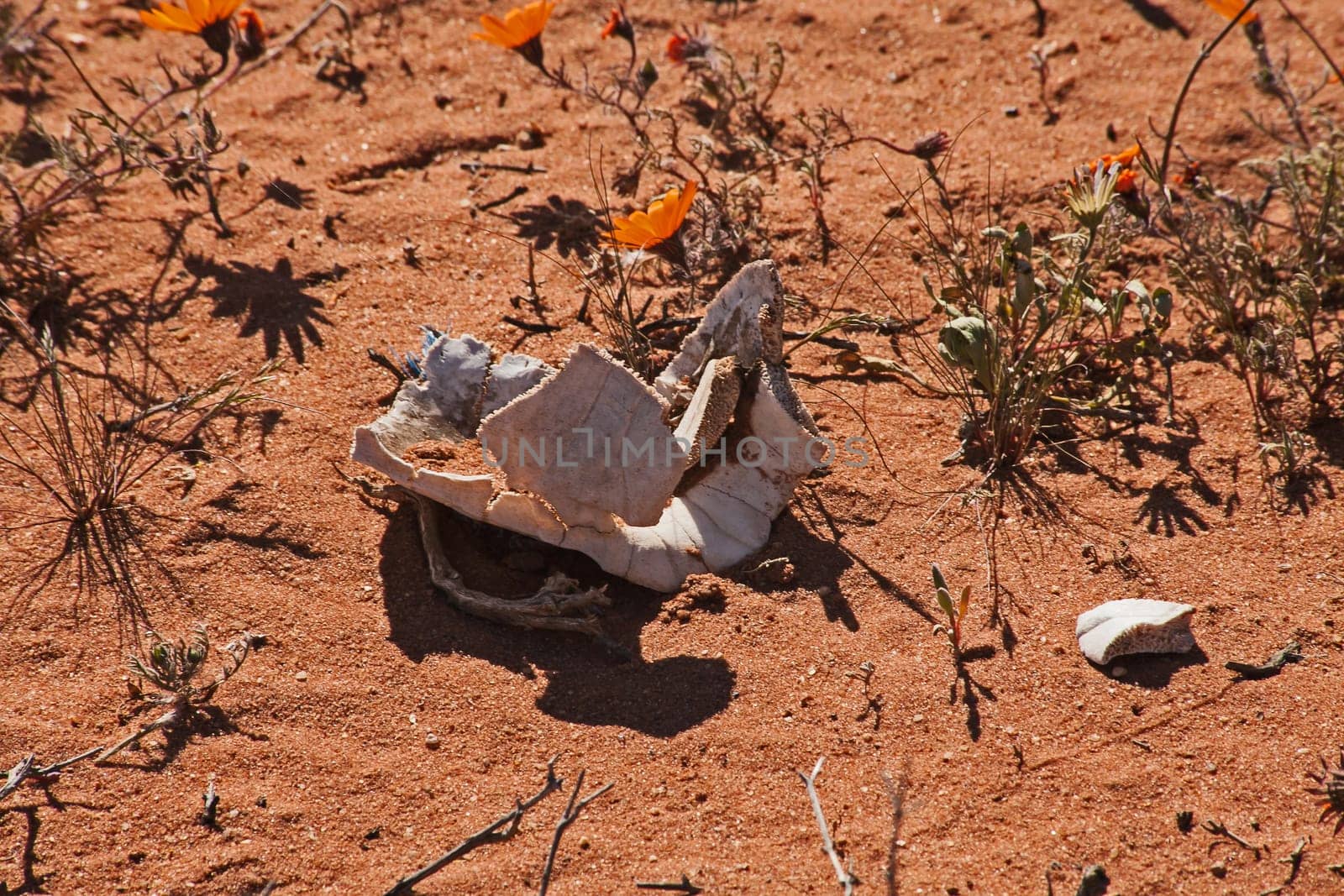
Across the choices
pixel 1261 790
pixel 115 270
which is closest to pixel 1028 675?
pixel 1261 790

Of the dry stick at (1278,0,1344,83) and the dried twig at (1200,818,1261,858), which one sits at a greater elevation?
the dry stick at (1278,0,1344,83)

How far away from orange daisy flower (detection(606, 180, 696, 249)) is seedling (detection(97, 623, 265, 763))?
1.37 m

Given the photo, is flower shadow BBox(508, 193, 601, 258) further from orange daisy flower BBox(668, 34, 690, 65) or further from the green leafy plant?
the green leafy plant

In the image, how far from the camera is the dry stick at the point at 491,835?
6.33 ft

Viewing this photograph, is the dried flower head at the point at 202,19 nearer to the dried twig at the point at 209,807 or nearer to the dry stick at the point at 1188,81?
the dried twig at the point at 209,807

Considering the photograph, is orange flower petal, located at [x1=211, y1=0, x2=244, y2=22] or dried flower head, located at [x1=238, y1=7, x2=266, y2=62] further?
dried flower head, located at [x1=238, y1=7, x2=266, y2=62]

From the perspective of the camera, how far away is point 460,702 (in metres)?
2.26

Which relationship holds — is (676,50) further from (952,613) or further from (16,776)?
(16,776)

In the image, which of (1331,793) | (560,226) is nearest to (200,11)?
(560,226)

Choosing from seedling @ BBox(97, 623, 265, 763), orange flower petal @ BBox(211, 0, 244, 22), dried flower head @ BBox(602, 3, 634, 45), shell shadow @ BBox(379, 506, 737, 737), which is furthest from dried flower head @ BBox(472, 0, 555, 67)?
seedling @ BBox(97, 623, 265, 763)

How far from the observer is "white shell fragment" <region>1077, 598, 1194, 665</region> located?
226cm

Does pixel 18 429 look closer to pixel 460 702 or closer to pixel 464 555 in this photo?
pixel 464 555

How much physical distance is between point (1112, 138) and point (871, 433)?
1.67m

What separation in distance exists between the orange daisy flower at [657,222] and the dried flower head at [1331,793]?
189 cm
